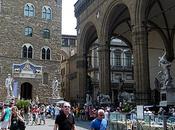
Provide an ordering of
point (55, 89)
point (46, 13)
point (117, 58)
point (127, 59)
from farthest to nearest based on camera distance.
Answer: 1. point (127, 59)
2. point (117, 58)
3. point (46, 13)
4. point (55, 89)

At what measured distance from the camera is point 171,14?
2836 cm

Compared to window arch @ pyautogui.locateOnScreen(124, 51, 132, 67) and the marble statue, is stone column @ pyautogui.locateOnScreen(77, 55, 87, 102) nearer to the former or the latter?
the marble statue

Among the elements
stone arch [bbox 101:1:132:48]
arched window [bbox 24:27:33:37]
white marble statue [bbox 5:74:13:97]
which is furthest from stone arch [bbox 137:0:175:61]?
white marble statue [bbox 5:74:13:97]

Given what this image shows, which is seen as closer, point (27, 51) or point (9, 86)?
point (9, 86)

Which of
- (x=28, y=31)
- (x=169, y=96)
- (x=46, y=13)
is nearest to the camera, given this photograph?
(x=169, y=96)

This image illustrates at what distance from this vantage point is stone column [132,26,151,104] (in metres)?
20.3

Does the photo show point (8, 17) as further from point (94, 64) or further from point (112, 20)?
point (112, 20)

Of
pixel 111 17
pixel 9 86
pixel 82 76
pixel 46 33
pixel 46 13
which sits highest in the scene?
pixel 46 13

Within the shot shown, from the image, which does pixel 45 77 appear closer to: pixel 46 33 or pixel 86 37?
pixel 46 33

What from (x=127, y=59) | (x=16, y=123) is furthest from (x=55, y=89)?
(x=16, y=123)

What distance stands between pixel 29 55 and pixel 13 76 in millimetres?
3061

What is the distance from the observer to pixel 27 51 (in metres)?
38.0

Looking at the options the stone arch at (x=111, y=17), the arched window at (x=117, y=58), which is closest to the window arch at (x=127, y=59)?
the arched window at (x=117, y=58)

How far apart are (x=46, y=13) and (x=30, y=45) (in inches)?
178
